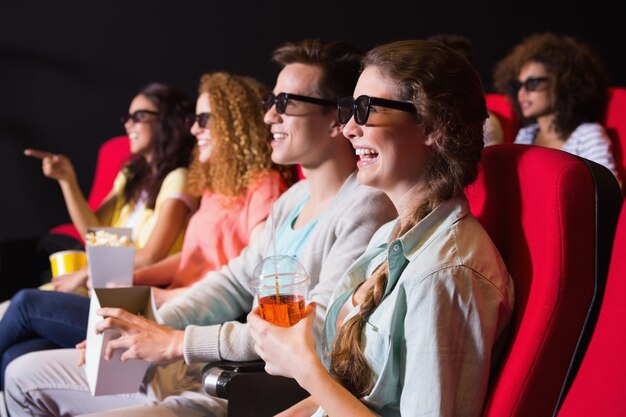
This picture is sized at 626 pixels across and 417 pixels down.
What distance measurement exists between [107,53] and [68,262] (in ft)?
6.67

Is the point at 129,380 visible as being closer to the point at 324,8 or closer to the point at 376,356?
the point at 376,356

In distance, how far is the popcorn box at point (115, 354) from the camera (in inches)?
71.2

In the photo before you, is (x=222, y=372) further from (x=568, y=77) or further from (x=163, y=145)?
(x=568, y=77)

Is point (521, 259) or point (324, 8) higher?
point (324, 8)

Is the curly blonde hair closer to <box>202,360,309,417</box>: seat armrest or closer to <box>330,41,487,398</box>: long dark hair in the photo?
<box>202,360,309,417</box>: seat armrest

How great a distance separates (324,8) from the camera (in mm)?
4535

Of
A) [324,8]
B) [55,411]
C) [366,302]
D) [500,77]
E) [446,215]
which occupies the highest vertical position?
[324,8]

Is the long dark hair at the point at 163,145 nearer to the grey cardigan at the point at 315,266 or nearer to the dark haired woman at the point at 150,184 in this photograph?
the dark haired woman at the point at 150,184

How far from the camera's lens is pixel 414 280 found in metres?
1.22

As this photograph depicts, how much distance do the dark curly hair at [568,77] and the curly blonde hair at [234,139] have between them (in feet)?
4.62

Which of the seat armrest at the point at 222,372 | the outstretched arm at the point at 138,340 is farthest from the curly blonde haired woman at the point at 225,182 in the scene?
the seat armrest at the point at 222,372

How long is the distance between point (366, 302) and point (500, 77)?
2872 millimetres

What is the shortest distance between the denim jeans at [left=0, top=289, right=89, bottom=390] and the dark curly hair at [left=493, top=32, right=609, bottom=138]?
2181mm

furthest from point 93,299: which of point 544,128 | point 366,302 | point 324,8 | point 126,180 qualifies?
point 324,8
